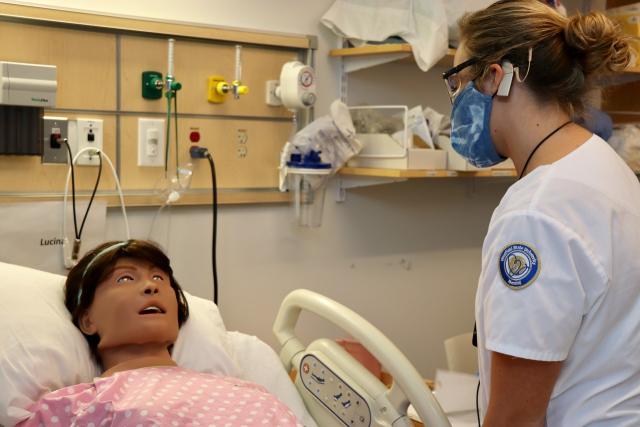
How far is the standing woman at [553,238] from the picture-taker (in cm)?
129

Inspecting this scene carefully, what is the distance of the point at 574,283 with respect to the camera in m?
1.28

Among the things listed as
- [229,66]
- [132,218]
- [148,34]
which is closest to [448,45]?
[229,66]

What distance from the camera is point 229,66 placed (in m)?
2.44

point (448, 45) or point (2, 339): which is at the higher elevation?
point (448, 45)

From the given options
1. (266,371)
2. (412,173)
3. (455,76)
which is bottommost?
(266,371)

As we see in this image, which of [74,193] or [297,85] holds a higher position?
[297,85]

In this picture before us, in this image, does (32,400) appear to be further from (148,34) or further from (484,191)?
(484,191)

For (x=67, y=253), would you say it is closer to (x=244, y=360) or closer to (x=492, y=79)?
(x=244, y=360)

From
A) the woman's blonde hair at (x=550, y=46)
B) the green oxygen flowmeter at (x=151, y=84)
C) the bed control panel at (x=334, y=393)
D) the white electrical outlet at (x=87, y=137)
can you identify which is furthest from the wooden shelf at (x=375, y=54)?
the bed control panel at (x=334, y=393)

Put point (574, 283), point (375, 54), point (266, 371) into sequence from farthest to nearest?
point (375, 54), point (266, 371), point (574, 283)

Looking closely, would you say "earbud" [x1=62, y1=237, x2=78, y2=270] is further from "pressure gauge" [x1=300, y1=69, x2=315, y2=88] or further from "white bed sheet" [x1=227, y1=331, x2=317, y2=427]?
"pressure gauge" [x1=300, y1=69, x2=315, y2=88]

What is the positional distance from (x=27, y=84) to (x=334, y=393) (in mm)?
1103

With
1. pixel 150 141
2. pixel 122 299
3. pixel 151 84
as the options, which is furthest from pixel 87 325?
pixel 151 84

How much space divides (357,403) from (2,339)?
0.77 m
